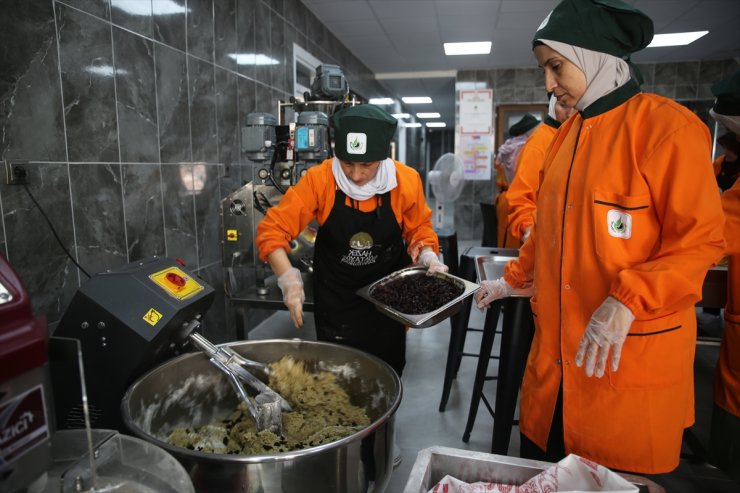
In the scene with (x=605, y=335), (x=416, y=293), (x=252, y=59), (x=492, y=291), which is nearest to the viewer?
(x=605, y=335)

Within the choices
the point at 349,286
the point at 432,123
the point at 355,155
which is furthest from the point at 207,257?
the point at 432,123

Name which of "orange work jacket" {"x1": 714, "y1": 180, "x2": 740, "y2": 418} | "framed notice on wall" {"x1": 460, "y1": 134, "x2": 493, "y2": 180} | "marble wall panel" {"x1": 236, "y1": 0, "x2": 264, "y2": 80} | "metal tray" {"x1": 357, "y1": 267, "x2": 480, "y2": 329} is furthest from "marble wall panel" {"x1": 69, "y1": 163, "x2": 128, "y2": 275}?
"framed notice on wall" {"x1": 460, "y1": 134, "x2": 493, "y2": 180}

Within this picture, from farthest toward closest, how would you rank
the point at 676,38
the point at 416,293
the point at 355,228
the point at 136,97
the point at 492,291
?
the point at 676,38
the point at 136,97
the point at 355,228
the point at 416,293
the point at 492,291

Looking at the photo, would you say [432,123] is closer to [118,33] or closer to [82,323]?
[118,33]

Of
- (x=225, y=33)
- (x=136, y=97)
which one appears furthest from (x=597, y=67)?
(x=225, y=33)

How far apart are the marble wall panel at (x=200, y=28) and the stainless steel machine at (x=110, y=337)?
95.4 inches

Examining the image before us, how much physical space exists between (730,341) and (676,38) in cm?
642

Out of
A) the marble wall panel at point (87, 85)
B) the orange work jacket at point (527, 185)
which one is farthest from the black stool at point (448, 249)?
the marble wall panel at point (87, 85)

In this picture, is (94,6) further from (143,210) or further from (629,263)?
(629,263)

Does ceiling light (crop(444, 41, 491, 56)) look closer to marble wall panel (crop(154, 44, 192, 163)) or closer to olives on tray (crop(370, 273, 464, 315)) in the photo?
marble wall panel (crop(154, 44, 192, 163))

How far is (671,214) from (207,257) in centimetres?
301

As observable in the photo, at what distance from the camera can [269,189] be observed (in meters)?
3.13

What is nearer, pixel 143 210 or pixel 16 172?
pixel 16 172

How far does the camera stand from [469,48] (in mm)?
7047
